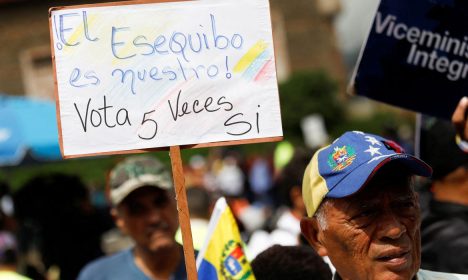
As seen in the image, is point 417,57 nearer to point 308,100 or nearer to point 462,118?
point 462,118

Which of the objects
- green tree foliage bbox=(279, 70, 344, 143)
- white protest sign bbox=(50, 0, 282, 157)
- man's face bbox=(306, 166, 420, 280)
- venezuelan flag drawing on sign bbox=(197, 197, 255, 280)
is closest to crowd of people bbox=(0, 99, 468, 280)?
man's face bbox=(306, 166, 420, 280)

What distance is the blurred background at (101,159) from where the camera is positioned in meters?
5.71

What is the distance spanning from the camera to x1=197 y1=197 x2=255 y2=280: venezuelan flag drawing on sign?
2.98 meters

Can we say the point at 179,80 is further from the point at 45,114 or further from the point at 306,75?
the point at 306,75

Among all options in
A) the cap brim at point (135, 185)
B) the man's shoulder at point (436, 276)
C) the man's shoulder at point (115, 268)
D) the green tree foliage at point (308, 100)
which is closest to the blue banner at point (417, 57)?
the man's shoulder at point (436, 276)

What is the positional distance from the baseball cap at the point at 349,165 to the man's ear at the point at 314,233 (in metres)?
0.03

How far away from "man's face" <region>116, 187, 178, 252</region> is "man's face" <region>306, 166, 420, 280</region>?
157cm

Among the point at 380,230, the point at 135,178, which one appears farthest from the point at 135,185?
the point at 380,230

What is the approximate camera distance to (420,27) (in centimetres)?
311

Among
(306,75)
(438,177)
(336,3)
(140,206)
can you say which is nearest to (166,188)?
(140,206)

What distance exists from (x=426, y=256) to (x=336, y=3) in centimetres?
3752

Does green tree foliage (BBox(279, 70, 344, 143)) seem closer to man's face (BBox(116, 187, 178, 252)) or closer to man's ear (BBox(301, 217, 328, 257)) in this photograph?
man's face (BBox(116, 187, 178, 252))

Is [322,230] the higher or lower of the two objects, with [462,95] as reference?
lower

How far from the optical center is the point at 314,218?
258 centimetres
